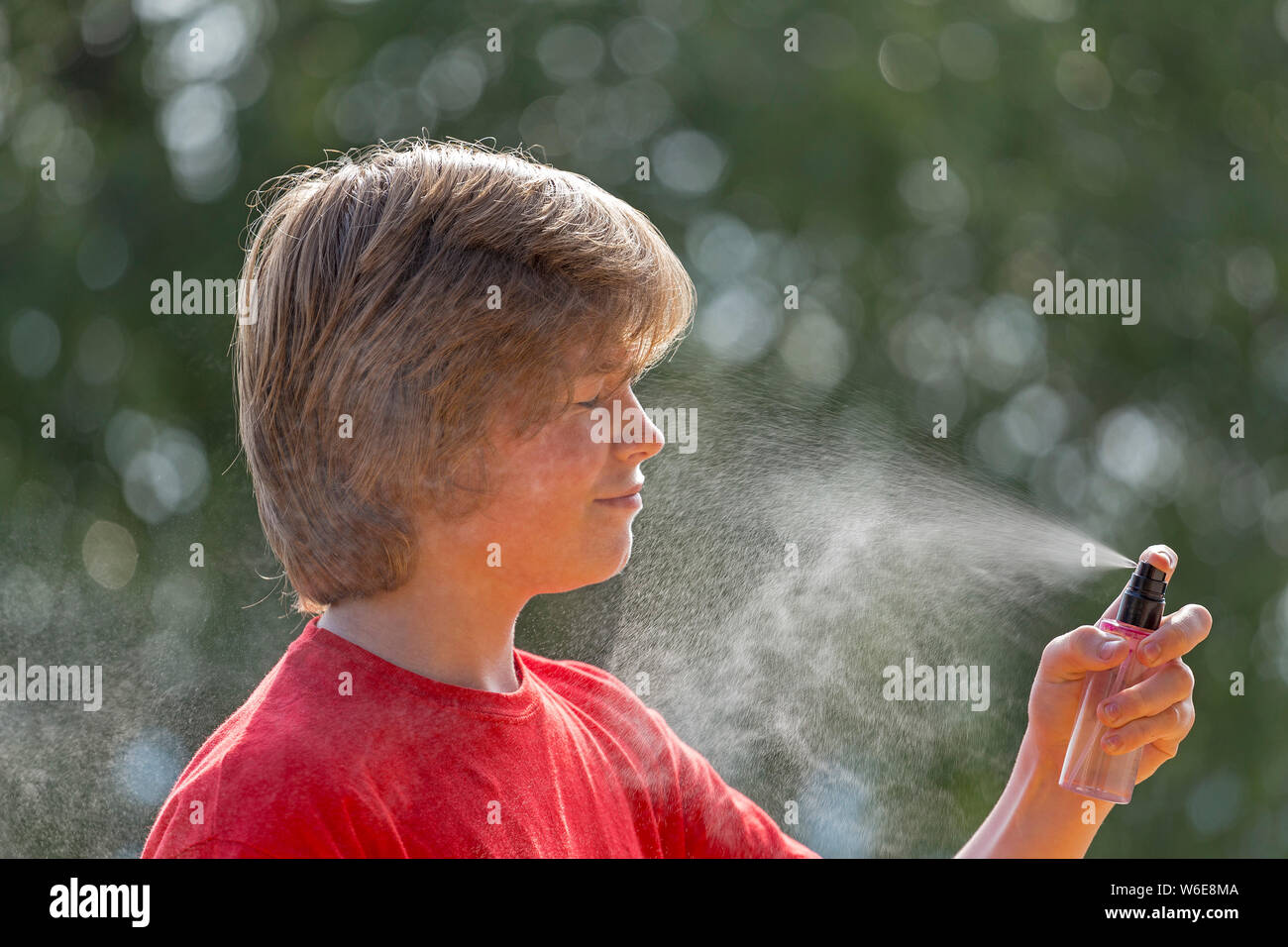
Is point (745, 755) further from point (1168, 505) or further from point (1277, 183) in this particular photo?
point (1277, 183)

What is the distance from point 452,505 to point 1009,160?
2.16m

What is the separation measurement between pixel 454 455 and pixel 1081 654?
0.58 metres

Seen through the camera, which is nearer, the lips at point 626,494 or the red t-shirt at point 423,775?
the red t-shirt at point 423,775

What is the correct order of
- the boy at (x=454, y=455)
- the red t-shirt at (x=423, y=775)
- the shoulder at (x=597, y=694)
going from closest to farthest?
the red t-shirt at (x=423, y=775)
the boy at (x=454, y=455)
the shoulder at (x=597, y=694)

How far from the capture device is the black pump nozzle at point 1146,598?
0.99 metres

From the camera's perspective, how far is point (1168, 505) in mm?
2711

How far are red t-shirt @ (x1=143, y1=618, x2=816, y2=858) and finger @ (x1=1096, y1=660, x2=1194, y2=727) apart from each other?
0.38 metres

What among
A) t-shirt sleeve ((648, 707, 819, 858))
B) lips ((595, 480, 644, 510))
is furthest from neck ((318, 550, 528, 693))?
t-shirt sleeve ((648, 707, 819, 858))

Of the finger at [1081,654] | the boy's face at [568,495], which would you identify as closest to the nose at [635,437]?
the boy's face at [568,495]

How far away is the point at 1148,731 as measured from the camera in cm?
100

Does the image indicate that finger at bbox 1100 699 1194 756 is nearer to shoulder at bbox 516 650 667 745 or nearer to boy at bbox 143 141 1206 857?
boy at bbox 143 141 1206 857

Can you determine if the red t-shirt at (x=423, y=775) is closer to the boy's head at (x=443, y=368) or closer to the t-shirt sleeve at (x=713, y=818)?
the t-shirt sleeve at (x=713, y=818)

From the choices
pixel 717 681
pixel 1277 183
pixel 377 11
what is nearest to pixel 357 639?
pixel 717 681

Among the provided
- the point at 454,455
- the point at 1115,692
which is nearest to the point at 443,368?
the point at 454,455
